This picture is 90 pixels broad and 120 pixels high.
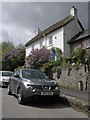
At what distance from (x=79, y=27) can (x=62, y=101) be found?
19.3 m

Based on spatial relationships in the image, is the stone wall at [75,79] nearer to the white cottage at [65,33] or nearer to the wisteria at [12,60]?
the white cottage at [65,33]

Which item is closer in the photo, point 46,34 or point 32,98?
point 32,98

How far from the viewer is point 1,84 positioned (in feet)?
65.6

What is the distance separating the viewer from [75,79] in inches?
681

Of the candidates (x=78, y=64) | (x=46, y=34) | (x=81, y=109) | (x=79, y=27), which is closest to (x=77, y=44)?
(x=79, y=27)

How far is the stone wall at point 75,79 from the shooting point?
16141 millimetres

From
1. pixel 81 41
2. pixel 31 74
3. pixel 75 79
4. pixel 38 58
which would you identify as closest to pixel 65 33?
pixel 81 41

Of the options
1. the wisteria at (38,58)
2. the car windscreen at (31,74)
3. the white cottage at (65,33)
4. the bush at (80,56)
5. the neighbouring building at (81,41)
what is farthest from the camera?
the wisteria at (38,58)

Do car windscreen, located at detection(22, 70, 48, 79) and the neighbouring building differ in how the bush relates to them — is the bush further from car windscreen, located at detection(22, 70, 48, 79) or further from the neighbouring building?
the neighbouring building

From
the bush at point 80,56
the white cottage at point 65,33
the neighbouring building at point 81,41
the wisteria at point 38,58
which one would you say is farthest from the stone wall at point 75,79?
the wisteria at point 38,58

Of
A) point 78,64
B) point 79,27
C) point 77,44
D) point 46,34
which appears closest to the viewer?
point 78,64

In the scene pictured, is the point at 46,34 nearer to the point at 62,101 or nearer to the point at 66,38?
the point at 66,38

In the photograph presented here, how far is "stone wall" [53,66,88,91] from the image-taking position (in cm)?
1614

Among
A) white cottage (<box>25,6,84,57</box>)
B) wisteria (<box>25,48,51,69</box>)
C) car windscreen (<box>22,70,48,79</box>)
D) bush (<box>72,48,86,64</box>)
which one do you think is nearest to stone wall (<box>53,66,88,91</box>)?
bush (<box>72,48,86,64</box>)
